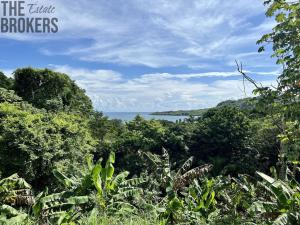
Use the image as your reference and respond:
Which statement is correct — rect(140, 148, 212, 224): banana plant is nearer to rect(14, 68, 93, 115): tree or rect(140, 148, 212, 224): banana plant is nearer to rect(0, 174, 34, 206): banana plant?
rect(0, 174, 34, 206): banana plant

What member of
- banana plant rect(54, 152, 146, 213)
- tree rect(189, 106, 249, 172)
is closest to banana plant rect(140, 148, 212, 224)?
banana plant rect(54, 152, 146, 213)

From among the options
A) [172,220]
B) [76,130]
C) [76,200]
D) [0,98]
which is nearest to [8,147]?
[76,130]

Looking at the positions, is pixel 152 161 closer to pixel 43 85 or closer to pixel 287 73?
pixel 287 73

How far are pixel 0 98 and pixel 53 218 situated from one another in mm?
12514

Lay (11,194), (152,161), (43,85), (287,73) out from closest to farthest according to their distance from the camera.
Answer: (287,73) < (11,194) < (152,161) < (43,85)

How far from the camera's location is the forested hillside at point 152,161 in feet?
18.5

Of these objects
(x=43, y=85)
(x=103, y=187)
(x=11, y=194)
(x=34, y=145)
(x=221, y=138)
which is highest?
(x=43, y=85)

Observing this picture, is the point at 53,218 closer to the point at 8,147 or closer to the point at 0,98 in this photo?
the point at 8,147

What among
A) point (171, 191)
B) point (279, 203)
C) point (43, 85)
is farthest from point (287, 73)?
point (43, 85)

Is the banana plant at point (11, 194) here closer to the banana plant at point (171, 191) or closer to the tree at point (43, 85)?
the banana plant at point (171, 191)

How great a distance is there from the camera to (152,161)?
389 inches

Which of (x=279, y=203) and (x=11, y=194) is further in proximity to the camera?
(x=11, y=194)

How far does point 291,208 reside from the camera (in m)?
5.51

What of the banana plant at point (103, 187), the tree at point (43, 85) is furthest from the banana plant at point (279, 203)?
the tree at point (43, 85)
